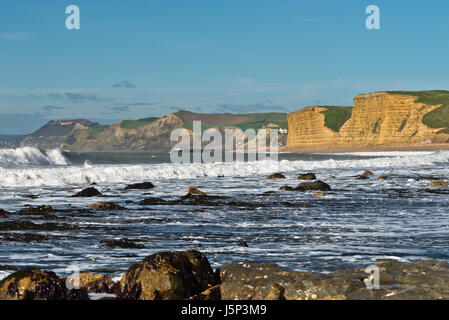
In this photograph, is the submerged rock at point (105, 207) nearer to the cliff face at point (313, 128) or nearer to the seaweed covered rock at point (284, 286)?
the seaweed covered rock at point (284, 286)

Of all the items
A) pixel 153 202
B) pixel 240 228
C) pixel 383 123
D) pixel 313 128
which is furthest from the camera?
pixel 313 128

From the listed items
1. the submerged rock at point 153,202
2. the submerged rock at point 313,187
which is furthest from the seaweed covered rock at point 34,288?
the submerged rock at point 313,187

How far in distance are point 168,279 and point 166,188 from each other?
22.4m

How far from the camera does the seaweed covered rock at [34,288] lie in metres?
7.66

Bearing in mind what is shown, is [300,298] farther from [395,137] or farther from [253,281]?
[395,137]

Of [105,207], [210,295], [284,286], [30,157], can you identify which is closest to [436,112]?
[30,157]

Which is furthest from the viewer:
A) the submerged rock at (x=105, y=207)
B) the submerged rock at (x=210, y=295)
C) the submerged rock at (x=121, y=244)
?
the submerged rock at (x=105, y=207)

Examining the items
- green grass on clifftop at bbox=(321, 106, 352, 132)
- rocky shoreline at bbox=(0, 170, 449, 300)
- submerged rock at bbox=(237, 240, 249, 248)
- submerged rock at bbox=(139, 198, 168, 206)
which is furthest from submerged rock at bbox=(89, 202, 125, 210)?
green grass on clifftop at bbox=(321, 106, 352, 132)

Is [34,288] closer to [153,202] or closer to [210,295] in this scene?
[210,295]

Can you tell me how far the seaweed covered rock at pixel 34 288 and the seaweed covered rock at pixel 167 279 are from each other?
0.75m

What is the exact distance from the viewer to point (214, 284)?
871 centimetres

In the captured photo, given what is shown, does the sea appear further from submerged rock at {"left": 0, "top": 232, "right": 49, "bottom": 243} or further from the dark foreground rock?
the dark foreground rock

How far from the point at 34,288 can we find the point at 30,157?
221ft
